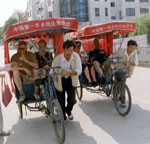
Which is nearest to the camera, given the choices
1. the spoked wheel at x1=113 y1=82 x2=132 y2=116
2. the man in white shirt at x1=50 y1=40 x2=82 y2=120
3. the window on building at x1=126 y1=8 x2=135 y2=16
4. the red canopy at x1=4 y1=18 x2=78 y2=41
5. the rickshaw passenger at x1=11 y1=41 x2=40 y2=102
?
the man in white shirt at x1=50 y1=40 x2=82 y2=120

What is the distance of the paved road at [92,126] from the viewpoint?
449 centimetres

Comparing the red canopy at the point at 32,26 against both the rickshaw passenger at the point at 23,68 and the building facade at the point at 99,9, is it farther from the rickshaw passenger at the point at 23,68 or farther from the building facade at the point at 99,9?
the building facade at the point at 99,9

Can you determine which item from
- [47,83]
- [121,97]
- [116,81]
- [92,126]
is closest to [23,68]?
[47,83]

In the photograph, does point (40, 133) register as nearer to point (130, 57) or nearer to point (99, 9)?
point (130, 57)

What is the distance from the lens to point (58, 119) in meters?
4.48

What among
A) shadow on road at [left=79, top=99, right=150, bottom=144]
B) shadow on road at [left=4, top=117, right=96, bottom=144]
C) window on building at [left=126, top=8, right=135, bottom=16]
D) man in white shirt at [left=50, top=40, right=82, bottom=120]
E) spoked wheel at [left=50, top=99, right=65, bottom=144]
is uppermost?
window on building at [left=126, top=8, right=135, bottom=16]

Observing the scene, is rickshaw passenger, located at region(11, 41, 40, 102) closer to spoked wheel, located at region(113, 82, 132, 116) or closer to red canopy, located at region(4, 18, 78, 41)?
red canopy, located at region(4, 18, 78, 41)

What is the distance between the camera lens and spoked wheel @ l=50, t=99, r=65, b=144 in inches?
168

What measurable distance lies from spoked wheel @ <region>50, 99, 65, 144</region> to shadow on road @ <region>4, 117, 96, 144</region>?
5.9 inches

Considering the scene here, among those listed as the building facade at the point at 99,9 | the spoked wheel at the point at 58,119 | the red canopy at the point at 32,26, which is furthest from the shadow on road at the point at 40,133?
the building facade at the point at 99,9

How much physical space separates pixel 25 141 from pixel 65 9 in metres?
47.3

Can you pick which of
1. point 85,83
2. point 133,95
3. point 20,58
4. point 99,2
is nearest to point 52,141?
point 20,58

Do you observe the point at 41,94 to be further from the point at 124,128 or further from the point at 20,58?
the point at 124,128

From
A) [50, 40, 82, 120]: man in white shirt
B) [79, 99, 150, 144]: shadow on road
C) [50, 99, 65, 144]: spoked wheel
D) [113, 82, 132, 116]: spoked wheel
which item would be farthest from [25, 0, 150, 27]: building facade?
[50, 99, 65, 144]: spoked wheel
